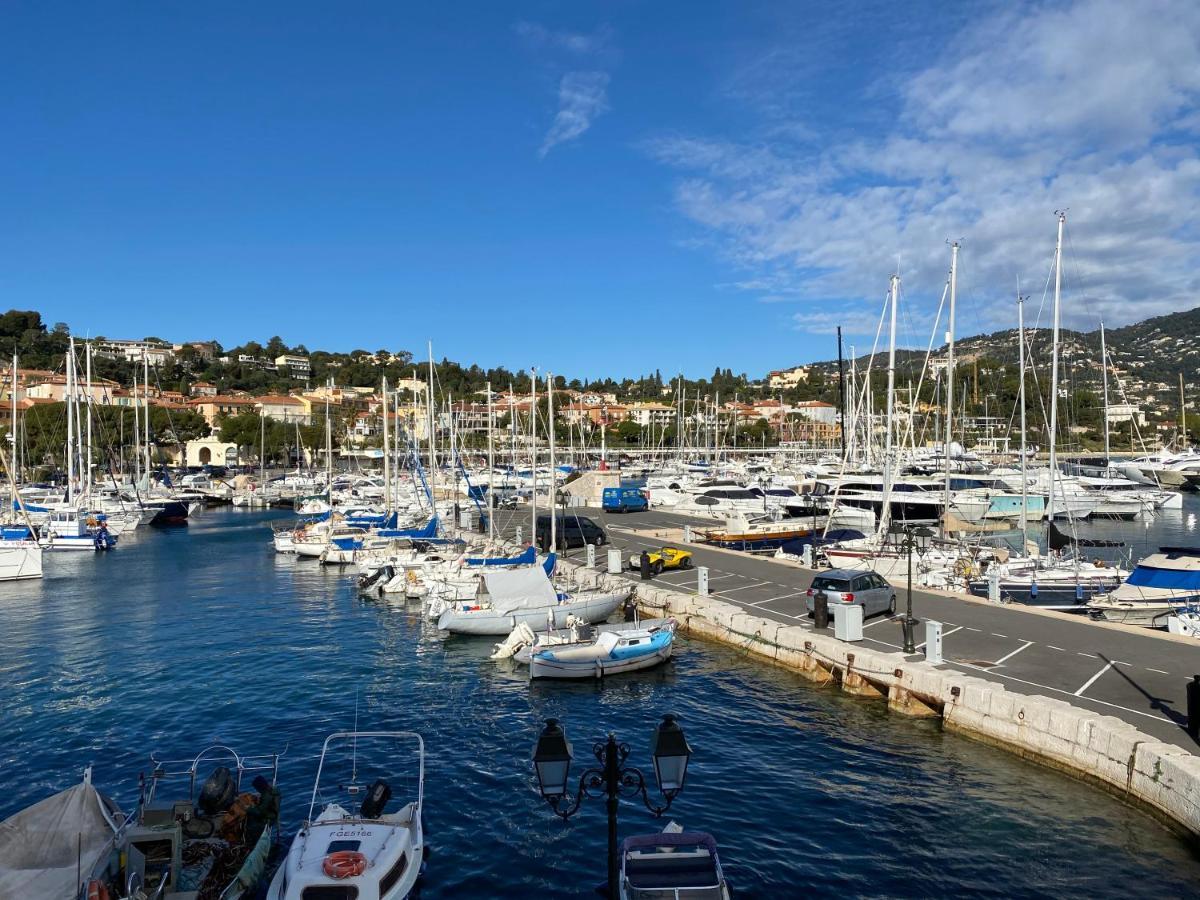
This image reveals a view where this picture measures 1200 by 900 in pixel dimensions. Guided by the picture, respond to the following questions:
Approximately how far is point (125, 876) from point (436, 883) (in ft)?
13.6

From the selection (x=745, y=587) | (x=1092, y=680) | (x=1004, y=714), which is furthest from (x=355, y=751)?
(x=745, y=587)

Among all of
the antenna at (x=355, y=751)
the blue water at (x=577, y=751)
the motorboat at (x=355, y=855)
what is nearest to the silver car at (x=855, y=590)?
the blue water at (x=577, y=751)

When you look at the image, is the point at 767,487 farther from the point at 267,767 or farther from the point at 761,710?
the point at 267,767

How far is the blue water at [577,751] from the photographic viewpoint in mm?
11914

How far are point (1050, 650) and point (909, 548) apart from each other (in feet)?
13.1

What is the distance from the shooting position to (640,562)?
109ft

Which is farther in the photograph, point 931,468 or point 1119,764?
point 931,468

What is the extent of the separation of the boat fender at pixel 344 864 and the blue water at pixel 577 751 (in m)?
1.88

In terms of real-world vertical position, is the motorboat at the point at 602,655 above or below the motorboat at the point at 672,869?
below

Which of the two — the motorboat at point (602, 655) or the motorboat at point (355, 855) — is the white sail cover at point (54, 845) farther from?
the motorboat at point (602, 655)

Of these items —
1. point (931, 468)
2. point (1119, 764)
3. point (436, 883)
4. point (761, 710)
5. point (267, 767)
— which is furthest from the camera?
point (931, 468)

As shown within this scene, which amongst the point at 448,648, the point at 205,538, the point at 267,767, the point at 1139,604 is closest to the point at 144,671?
the point at 448,648

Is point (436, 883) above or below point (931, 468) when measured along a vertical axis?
below

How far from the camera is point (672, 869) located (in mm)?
9508
